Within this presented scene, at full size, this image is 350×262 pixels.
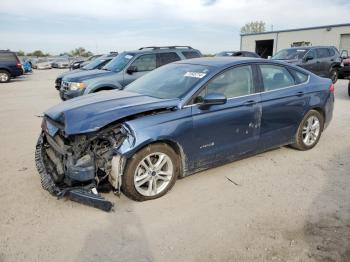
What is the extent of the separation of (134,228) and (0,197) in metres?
1.85

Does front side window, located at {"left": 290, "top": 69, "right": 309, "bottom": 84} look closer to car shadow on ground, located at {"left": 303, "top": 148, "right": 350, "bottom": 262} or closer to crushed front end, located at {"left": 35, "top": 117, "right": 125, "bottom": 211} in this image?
car shadow on ground, located at {"left": 303, "top": 148, "right": 350, "bottom": 262}

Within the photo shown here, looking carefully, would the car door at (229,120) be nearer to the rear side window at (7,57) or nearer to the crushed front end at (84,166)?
the crushed front end at (84,166)

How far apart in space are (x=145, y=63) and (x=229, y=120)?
18.8 ft

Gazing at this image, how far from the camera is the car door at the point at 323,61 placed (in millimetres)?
14773

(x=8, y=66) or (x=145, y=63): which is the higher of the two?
(x=145, y=63)

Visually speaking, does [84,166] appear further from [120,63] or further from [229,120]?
[120,63]

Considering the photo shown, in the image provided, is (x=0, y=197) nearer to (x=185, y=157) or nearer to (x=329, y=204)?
(x=185, y=157)

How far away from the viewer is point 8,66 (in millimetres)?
19906

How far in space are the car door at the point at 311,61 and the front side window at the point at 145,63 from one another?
7783 mm

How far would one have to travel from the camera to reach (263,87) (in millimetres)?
4719

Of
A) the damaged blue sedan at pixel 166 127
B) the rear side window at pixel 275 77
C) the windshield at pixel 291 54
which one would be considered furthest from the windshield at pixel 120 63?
the windshield at pixel 291 54

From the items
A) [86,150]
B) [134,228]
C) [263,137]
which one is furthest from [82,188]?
[263,137]

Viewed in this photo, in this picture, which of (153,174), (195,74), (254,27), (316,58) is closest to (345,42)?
(316,58)

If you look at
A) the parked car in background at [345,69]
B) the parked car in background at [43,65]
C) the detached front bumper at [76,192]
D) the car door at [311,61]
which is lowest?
the parked car in background at [43,65]
